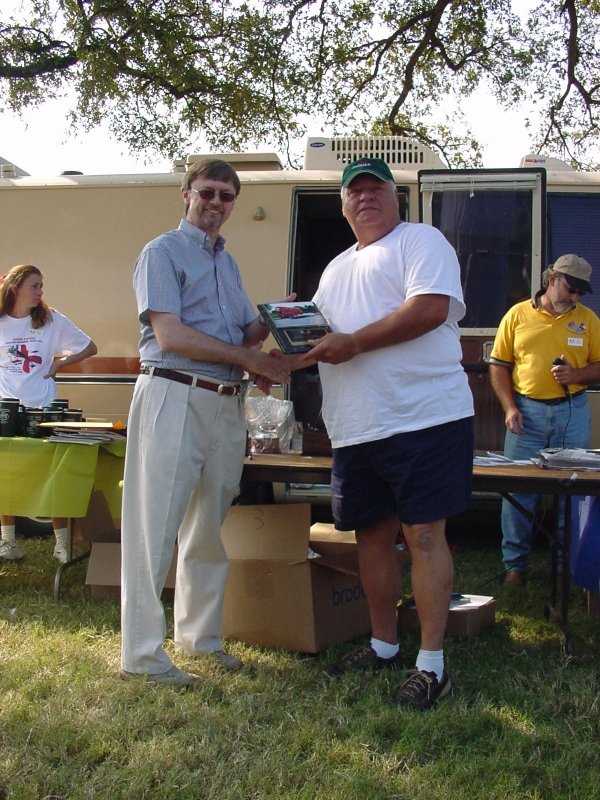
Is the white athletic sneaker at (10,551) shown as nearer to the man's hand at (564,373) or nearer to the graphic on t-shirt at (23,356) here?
the graphic on t-shirt at (23,356)

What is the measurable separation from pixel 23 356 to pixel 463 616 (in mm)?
2917

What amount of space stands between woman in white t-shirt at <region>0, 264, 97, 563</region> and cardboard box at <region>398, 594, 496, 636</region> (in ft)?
7.95

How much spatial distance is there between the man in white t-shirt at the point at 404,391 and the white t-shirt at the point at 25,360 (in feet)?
8.07

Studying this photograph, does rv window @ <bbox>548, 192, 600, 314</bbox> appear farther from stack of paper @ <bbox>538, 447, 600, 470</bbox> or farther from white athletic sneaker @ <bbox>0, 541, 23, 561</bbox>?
white athletic sneaker @ <bbox>0, 541, 23, 561</bbox>

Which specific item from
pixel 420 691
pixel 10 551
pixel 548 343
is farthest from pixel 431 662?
pixel 10 551

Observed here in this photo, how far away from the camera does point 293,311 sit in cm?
320

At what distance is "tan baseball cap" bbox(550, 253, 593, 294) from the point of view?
4516 millimetres

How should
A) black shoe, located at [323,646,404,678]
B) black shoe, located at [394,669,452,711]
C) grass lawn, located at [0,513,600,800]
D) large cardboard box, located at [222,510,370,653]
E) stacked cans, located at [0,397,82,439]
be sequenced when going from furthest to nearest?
stacked cans, located at [0,397,82,439], large cardboard box, located at [222,510,370,653], black shoe, located at [323,646,404,678], black shoe, located at [394,669,452,711], grass lawn, located at [0,513,600,800]

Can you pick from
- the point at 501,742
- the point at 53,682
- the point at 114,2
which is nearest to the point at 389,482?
the point at 501,742

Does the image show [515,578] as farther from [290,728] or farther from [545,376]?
[290,728]

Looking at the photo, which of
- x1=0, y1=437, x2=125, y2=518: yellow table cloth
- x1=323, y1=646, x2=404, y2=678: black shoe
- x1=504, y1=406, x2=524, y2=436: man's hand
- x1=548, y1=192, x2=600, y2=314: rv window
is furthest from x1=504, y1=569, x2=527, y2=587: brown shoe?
x1=0, y1=437, x2=125, y2=518: yellow table cloth

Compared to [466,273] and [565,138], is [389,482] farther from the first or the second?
[565,138]

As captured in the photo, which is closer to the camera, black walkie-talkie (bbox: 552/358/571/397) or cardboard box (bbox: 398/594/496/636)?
cardboard box (bbox: 398/594/496/636)

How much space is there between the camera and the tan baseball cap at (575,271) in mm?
4516
